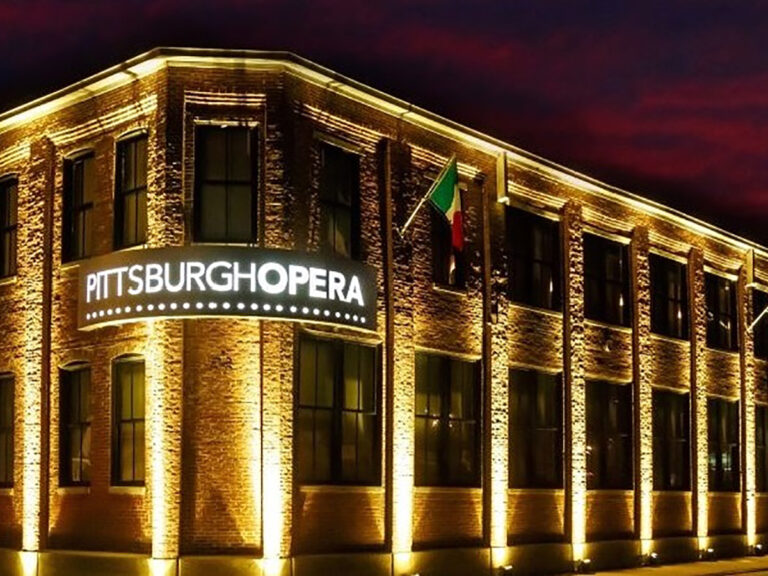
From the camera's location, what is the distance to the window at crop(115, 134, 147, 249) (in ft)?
78.9

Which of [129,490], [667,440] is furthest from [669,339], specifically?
[129,490]

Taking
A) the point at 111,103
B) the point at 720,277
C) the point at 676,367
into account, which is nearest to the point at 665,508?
the point at 676,367

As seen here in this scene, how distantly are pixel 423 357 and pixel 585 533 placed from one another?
6.90 metres

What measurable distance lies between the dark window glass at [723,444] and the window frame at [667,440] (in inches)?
53.6

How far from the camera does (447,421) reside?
2714cm

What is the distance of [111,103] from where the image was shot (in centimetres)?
2464

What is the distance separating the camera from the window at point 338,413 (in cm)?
2364

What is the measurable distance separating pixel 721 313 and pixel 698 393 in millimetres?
3229

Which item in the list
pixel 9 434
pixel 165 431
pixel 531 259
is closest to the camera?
pixel 165 431

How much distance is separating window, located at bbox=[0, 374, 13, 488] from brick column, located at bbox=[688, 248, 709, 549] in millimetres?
17633

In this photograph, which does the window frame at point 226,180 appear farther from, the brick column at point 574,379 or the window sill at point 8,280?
the brick column at point 574,379

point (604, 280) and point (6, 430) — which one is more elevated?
point (604, 280)

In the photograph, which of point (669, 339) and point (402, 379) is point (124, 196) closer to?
point (402, 379)

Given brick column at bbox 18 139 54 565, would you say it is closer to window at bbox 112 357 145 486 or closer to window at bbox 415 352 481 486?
window at bbox 112 357 145 486
